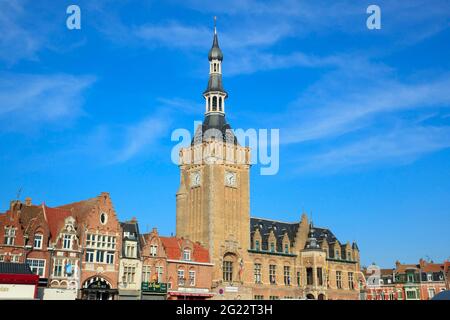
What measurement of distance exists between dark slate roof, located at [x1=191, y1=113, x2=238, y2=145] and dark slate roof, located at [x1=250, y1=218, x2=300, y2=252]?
1302cm

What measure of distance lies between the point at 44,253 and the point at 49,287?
356 cm

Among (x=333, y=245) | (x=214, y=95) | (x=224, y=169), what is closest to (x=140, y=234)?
(x=224, y=169)

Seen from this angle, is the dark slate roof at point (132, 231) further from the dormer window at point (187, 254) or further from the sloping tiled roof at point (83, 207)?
the dormer window at point (187, 254)

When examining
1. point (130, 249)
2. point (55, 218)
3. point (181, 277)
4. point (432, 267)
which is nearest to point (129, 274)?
point (130, 249)

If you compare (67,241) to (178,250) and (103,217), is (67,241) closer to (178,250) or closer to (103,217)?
(103,217)

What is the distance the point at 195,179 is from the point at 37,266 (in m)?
30.2

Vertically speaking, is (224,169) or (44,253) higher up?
(224,169)

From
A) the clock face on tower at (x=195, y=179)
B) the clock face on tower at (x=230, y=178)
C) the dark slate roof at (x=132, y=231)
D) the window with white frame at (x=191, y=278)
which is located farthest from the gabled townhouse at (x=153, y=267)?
the clock face on tower at (x=230, y=178)

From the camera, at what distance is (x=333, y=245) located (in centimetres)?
8738

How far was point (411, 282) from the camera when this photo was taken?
103 m

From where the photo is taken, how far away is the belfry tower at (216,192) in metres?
74.4

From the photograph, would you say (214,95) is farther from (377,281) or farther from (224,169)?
(377,281)

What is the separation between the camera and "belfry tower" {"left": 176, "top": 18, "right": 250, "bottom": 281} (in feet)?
244
